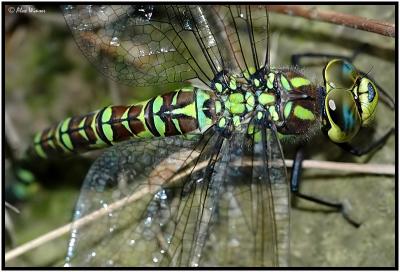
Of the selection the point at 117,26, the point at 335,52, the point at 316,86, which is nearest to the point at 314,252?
the point at 316,86

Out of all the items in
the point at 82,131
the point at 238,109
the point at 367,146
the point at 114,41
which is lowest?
the point at 367,146

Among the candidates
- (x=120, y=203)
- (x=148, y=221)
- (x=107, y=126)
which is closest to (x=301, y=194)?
(x=148, y=221)

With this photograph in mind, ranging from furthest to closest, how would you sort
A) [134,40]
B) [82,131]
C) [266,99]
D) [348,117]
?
1. [82,131]
2. [134,40]
3. [266,99]
4. [348,117]

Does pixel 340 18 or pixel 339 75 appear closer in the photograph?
pixel 339 75

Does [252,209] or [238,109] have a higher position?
[238,109]

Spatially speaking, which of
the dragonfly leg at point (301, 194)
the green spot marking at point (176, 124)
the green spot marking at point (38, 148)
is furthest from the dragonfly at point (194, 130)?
the green spot marking at point (38, 148)

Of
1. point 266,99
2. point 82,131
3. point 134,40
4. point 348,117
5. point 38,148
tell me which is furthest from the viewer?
point 38,148

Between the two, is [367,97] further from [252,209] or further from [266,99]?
[252,209]
